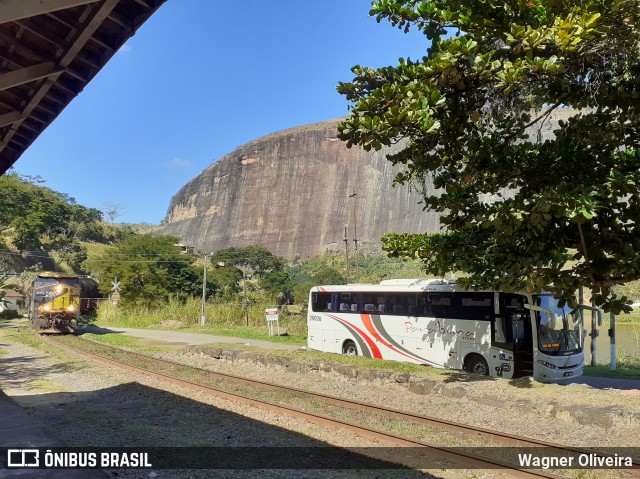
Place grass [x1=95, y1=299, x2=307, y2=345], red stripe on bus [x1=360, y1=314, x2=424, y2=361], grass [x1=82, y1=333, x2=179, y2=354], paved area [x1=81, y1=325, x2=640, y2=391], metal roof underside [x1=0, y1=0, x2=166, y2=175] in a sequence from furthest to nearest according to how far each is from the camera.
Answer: grass [x1=95, y1=299, x2=307, y2=345]
grass [x1=82, y1=333, x2=179, y2=354]
red stripe on bus [x1=360, y1=314, x2=424, y2=361]
paved area [x1=81, y1=325, x2=640, y2=391]
metal roof underside [x1=0, y1=0, x2=166, y2=175]

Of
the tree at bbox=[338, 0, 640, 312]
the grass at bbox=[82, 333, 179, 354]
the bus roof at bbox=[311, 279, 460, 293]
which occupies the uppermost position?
the tree at bbox=[338, 0, 640, 312]

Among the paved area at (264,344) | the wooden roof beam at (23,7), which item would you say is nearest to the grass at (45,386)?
the paved area at (264,344)

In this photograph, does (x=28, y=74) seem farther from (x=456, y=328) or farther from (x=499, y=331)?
(x=456, y=328)

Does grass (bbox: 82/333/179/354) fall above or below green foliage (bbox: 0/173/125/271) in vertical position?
below

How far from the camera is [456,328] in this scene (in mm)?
13961

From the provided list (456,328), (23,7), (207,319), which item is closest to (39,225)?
(207,319)

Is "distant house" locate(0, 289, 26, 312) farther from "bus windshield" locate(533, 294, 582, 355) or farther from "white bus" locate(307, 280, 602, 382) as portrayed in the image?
"bus windshield" locate(533, 294, 582, 355)

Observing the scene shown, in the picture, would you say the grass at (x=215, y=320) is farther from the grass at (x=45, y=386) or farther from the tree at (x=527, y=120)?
the tree at (x=527, y=120)

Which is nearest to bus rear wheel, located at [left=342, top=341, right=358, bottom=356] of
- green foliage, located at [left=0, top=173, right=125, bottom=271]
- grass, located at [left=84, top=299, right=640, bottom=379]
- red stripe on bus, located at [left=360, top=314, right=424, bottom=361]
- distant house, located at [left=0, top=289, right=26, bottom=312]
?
red stripe on bus, located at [left=360, top=314, right=424, bottom=361]

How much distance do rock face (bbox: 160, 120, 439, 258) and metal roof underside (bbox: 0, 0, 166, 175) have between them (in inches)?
4003

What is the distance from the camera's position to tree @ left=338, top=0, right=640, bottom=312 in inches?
210

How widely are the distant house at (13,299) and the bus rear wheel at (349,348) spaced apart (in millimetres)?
35329

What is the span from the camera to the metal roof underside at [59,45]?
5219 mm

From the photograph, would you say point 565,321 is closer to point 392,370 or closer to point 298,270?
point 392,370
